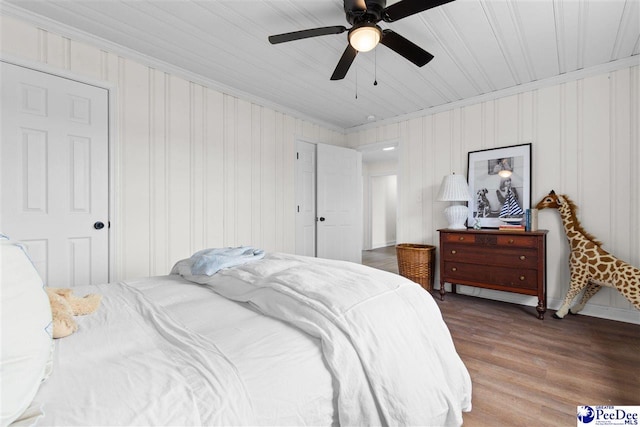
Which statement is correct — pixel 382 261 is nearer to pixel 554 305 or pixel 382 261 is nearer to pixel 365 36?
pixel 554 305

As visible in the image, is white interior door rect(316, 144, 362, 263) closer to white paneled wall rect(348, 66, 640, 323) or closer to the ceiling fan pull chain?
white paneled wall rect(348, 66, 640, 323)

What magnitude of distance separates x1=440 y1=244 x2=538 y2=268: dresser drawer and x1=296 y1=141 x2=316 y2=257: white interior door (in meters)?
1.80

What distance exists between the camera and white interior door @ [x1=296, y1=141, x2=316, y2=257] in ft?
13.6

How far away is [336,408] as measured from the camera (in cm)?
91

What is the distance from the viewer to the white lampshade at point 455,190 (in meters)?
3.35

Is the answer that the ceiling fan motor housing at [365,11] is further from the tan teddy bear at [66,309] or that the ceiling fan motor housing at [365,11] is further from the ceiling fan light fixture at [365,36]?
the tan teddy bear at [66,309]

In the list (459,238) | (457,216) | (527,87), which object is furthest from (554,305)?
(527,87)

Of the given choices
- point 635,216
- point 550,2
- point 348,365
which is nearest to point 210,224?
point 348,365

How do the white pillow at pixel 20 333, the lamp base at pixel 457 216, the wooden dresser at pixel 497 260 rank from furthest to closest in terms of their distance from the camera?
the lamp base at pixel 457 216 → the wooden dresser at pixel 497 260 → the white pillow at pixel 20 333

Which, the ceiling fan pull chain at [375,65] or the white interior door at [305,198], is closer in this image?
the ceiling fan pull chain at [375,65]

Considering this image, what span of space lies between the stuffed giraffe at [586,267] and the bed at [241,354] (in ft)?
6.89

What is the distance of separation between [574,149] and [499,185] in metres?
0.73

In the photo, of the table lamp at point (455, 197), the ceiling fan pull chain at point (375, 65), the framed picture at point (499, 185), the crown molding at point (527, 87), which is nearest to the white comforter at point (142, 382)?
the ceiling fan pull chain at point (375, 65)

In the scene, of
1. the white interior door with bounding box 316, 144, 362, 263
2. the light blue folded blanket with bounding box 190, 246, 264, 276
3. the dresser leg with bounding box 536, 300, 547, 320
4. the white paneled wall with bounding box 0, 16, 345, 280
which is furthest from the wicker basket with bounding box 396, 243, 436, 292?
the light blue folded blanket with bounding box 190, 246, 264, 276
